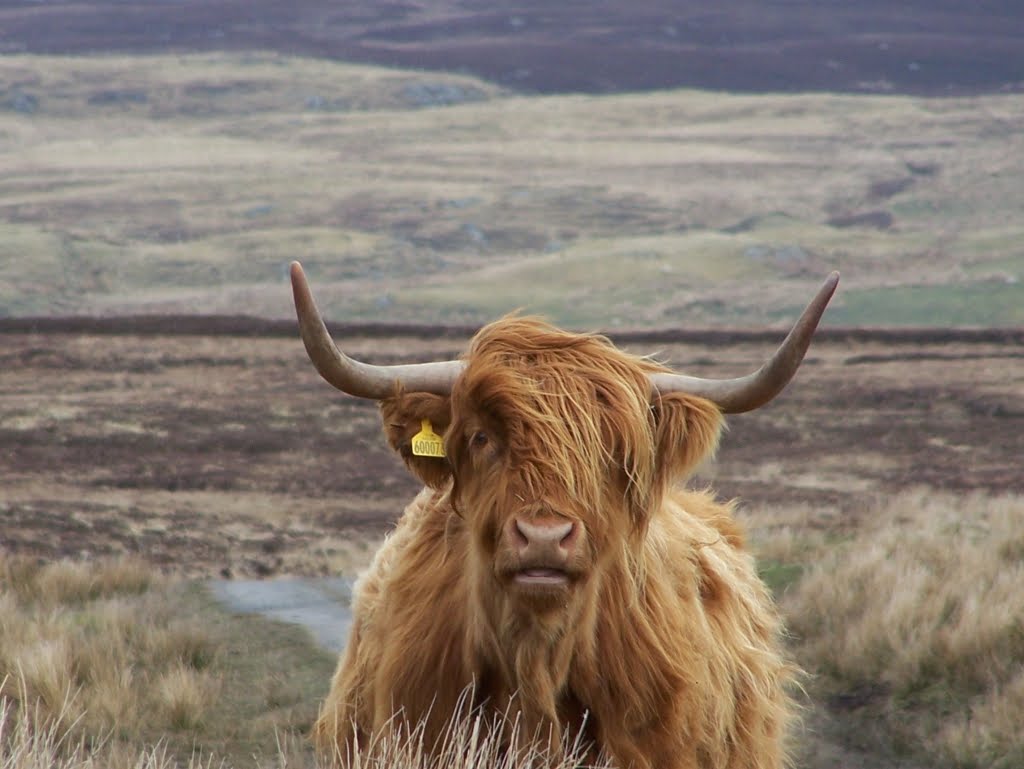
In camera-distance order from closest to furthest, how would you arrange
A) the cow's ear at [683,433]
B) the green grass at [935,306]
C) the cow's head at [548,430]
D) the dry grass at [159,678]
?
the cow's head at [548,430]
the cow's ear at [683,433]
the dry grass at [159,678]
the green grass at [935,306]

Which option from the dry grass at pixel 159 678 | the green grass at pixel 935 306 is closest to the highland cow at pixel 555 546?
the dry grass at pixel 159 678

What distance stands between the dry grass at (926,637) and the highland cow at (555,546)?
2.59 meters

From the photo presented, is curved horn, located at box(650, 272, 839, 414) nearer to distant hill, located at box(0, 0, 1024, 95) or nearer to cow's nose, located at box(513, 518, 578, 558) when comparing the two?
cow's nose, located at box(513, 518, 578, 558)

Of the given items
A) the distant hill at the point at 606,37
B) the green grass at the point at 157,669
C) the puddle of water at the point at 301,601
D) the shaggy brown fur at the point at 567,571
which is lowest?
the puddle of water at the point at 301,601

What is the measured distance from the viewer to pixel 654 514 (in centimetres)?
460

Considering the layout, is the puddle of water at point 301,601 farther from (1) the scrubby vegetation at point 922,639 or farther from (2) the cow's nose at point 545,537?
(2) the cow's nose at point 545,537

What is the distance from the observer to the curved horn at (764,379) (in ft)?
13.7

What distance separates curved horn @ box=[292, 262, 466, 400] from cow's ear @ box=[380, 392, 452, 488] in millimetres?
39

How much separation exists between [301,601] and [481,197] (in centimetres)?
4590

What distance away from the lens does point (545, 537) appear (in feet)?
13.1

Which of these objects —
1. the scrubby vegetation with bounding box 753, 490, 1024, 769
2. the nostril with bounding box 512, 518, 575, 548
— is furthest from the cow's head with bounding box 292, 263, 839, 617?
the scrubby vegetation with bounding box 753, 490, 1024, 769

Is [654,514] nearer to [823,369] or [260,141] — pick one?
[823,369]

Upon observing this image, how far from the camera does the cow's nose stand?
398 cm

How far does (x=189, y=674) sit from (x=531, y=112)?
2814 inches
